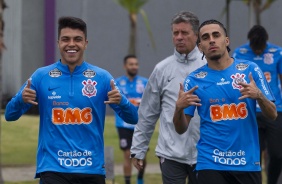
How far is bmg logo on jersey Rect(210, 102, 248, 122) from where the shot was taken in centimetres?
770

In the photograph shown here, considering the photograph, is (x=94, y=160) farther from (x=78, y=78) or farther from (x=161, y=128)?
(x=161, y=128)

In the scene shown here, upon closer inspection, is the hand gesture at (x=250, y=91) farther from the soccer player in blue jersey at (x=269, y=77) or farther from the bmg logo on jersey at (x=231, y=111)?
the soccer player in blue jersey at (x=269, y=77)

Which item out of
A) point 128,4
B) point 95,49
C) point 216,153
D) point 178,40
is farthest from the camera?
point 95,49

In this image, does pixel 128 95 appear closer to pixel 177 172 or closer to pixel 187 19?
pixel 177 172

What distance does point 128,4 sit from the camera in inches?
1318

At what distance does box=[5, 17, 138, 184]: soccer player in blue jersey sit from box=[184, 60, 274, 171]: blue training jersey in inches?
26.7

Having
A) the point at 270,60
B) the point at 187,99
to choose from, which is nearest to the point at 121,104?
the point at 187,99

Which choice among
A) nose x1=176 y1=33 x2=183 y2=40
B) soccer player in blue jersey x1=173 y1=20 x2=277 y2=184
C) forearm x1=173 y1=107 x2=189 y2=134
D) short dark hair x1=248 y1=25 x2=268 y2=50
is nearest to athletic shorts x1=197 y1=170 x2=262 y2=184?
soccer player in blue jersey x1=173 y1=20 x2=277 y2=184

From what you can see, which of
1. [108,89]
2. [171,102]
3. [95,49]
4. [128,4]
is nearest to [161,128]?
[171,102]

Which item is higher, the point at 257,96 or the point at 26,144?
the point at 257,96

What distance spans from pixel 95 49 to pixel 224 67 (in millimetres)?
28156

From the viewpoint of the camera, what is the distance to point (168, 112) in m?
9.39

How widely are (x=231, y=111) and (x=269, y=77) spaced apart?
5.21 m

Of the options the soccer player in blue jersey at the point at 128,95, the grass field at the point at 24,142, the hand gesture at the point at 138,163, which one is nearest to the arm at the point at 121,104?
the hand gesture at the point at 138,163
